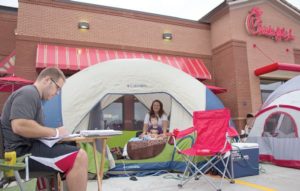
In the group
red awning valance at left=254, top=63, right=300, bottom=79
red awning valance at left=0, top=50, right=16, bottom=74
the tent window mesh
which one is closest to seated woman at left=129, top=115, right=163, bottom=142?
the tent window mesh

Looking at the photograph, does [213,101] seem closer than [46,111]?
No

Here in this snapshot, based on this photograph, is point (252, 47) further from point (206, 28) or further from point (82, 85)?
point (82, 85)

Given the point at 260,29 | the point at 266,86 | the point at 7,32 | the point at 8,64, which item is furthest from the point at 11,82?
the point at 266,86

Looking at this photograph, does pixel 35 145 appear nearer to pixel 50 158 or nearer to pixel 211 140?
pixel 50 158

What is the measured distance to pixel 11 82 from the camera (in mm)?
6984

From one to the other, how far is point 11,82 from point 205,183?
216 inches

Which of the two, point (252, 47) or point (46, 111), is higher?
point (252, 47)

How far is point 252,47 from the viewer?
35.8 ft

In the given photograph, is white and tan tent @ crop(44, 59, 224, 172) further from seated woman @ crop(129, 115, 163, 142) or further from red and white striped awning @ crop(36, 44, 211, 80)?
red and white striped awning @ crop(36, 44, 211, 80)

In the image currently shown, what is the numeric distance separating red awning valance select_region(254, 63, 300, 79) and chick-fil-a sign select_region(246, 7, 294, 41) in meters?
1.50

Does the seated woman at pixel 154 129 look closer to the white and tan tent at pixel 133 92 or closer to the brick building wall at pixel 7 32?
the white and tan tent at pixel 133 92

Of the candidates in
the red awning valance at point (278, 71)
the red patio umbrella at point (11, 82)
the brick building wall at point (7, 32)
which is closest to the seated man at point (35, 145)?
the red patio umbrella at point (11, 82)

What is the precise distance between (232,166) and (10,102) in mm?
3293

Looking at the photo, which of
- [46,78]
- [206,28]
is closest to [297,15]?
[206,28]
